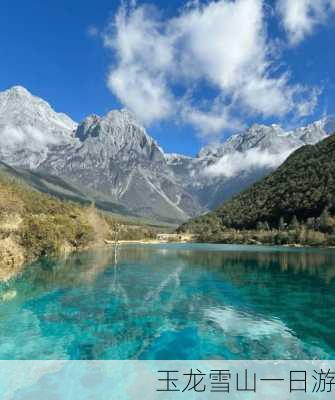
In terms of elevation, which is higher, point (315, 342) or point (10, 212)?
point (10, 212)

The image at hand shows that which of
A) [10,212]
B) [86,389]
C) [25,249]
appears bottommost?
[86,389]

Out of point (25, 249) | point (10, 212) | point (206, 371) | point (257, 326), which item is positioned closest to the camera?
point (206, 371)

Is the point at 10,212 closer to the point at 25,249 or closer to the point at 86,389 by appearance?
the point at 25,249

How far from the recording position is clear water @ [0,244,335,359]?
816 inches

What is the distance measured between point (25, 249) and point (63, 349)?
1955 inches

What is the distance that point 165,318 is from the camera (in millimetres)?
28125

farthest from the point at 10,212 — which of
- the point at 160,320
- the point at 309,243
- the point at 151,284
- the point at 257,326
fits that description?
the point at 309,243

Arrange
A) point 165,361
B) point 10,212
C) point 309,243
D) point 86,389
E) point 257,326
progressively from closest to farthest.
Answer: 1. point 86,389
2. point 165,361
3. point 257,326
4. point 10,212
5. point 309,243

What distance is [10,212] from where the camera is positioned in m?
71.6

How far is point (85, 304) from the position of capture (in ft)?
107

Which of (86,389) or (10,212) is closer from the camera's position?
(86,389)

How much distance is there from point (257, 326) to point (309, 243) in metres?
132

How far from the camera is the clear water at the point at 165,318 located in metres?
20.7

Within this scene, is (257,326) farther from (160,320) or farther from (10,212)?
(10,212)
